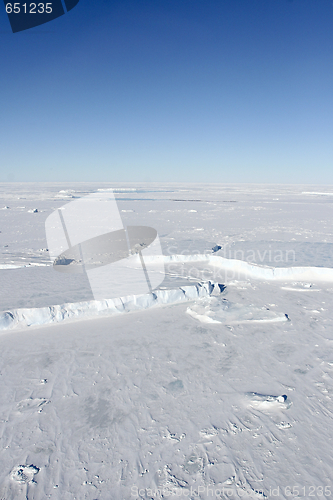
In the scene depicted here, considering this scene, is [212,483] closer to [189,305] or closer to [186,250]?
[189,305]

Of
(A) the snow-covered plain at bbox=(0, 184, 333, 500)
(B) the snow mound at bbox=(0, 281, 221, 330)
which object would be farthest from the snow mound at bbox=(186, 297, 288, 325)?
(B) the snow mound at bbox=(0, 281, 221, 330)

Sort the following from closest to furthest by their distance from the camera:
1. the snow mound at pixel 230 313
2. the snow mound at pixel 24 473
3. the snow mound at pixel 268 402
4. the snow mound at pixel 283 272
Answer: the snow mound at pixel 24 473
the snow mound at pixel 268 402
the snow mound at pixel 230 313
the snow mound at pixel 283 272

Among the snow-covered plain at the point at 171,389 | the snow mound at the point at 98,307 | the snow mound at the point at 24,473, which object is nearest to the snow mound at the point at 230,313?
the snow-covered plain at the point at 171,389

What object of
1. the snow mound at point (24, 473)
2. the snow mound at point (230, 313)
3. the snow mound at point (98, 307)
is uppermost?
the snow mound at point (98, 307)

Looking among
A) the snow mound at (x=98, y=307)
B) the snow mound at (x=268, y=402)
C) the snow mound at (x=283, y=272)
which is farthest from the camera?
the snow mound at (x=283, y=272)

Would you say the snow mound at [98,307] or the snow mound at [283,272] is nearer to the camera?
the snow mound at [98,307]

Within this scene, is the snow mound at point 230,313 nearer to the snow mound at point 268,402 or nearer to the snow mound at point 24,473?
the snow mound at point 268,402

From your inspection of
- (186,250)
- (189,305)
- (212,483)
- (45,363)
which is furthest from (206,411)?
(186,250)
